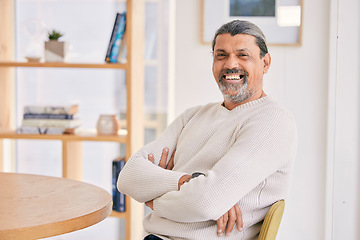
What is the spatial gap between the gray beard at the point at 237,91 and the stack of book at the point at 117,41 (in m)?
1.14

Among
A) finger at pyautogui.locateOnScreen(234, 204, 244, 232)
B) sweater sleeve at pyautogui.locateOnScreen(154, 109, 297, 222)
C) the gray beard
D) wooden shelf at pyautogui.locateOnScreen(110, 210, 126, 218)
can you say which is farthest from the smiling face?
wooden shelf at pyautogui.locateOnScreen(110, 210, 126, 218)

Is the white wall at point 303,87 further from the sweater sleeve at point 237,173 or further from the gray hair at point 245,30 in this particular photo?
the sweater sleeve at point 237,173

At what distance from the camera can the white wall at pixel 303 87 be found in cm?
266

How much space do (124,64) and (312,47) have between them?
99 cm

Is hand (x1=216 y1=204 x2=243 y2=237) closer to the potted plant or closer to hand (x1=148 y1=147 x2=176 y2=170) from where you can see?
hand (x1=148 y1=147 x2=176 y2=170)

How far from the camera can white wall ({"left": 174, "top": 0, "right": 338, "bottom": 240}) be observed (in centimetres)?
266

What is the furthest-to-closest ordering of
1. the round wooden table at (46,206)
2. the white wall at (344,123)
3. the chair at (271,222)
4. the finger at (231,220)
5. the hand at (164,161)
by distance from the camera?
1. the white wall at (344,123)
2. the hand at (164,161)
3. the finger at (231,220)
4. the chair at (271,222)
5. the round wooden table at (46,206)

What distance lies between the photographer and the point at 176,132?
2039 mm

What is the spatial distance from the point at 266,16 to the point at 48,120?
1.33 meters

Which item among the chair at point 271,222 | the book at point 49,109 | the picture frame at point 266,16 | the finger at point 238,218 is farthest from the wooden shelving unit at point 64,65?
the chair at point 271,222

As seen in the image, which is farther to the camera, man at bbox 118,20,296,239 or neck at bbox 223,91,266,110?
neck at bbox 223,91,266,110

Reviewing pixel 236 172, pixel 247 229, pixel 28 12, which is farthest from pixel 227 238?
pixel 28 12

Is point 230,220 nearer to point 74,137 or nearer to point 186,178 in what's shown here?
point 186,178

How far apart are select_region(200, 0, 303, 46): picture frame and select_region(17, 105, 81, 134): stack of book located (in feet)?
3.03
